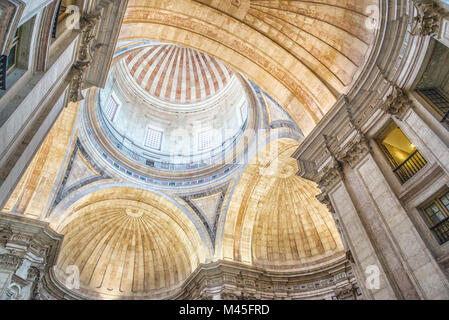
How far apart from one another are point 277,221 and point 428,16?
14.4 meters

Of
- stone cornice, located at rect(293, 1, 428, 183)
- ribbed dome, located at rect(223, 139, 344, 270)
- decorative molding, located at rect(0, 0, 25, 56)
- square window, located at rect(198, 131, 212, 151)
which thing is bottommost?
decorative molding, located at rect(0, 0, 25, 56)

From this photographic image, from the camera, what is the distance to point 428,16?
5.61 m

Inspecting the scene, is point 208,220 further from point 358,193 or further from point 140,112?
point 358,193

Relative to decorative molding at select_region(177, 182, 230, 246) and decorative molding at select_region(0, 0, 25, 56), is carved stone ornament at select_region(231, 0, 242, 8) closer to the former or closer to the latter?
decorative molding at select_region(0, 0, 25, 56)

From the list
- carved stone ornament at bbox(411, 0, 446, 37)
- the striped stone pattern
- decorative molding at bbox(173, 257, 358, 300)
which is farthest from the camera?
the striped stone pattern

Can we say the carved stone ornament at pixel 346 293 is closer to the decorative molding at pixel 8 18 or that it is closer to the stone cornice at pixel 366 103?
→ the stone cornice at pixel 366 103

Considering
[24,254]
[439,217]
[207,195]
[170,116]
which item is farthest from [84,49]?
[170,116]

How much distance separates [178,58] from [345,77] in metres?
16.2

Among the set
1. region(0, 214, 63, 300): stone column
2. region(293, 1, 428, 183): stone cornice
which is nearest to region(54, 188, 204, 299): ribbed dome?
region(0, 214, 63, 300): stone column

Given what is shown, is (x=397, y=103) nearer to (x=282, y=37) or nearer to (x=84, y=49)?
(x=282, y=37)

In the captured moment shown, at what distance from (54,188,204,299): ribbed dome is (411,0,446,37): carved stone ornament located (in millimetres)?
14286

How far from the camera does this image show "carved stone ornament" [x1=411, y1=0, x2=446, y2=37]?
547 centimetres

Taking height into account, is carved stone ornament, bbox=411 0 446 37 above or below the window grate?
above
